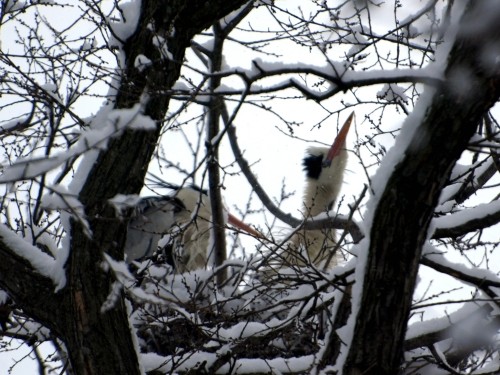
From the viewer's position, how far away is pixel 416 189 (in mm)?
2990

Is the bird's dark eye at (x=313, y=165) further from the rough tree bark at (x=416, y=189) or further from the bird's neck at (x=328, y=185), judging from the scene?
the rough tree bark at (x=416, y=189)

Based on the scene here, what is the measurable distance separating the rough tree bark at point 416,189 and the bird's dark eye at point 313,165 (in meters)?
8.25

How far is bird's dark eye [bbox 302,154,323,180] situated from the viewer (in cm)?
1151

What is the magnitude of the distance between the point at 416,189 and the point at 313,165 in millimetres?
8654

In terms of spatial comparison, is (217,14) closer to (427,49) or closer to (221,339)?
(427,49)

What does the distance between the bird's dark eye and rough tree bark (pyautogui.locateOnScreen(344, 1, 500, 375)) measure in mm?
8251

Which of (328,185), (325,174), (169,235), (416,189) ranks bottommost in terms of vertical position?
(416,189)

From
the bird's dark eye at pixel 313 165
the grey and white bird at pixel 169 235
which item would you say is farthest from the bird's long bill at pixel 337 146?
the grey and white bird at pixel 169 235

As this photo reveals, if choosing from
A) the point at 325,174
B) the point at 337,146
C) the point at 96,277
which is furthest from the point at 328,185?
the point at 96,277

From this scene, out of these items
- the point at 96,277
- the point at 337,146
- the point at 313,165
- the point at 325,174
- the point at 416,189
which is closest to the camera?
the point at 416,189

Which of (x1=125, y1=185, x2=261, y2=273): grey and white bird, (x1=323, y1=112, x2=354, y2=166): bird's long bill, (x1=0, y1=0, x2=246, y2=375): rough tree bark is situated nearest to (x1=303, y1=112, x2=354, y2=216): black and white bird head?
(x1=323, y1=112, x2=354, y2=166): bird's long bill

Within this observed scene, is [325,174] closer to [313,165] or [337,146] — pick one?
[313,165]

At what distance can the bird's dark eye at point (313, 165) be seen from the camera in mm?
11508

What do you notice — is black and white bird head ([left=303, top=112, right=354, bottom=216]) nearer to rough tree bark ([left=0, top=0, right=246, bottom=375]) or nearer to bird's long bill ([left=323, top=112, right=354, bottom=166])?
bird's long bill ([left=323, top=112, right=354, bottom=166])
